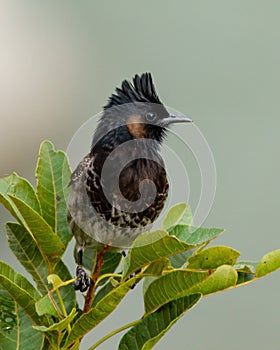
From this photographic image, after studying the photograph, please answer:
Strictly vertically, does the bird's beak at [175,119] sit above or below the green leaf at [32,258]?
above

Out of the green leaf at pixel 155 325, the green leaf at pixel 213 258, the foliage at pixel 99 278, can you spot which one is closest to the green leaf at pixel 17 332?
the foliage at pixel 99 278

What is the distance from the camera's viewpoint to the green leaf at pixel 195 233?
69cm

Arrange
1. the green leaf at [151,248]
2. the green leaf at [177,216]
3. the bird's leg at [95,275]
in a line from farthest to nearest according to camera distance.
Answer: the green leaf at [177,216], the bird's leg at [95,275], the green leaf at [151,248]

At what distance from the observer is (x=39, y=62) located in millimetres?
2182

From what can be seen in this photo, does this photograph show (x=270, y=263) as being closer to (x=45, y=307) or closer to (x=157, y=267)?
(x=157, y=267)

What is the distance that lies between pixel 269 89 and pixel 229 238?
1.65 feet

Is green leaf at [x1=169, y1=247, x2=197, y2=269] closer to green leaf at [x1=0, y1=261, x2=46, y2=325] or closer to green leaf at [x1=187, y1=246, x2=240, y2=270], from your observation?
green leaf at [x1=187, y1=246, x2=240, y2=270]

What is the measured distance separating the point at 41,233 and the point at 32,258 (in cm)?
7

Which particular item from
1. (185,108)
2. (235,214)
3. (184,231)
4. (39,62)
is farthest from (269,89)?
(184,231)

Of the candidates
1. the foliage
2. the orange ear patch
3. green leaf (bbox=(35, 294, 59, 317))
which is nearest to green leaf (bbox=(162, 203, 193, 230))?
the foliage

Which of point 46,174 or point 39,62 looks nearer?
point 46,174

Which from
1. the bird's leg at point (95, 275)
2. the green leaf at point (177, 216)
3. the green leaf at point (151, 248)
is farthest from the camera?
the green leaf at point (177, 216)

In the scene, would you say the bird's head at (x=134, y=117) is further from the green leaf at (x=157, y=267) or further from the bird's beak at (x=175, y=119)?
the green leaf at (x=157, y=267)

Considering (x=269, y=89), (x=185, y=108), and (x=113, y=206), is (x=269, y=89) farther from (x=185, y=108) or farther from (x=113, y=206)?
(x=113, y=206)
